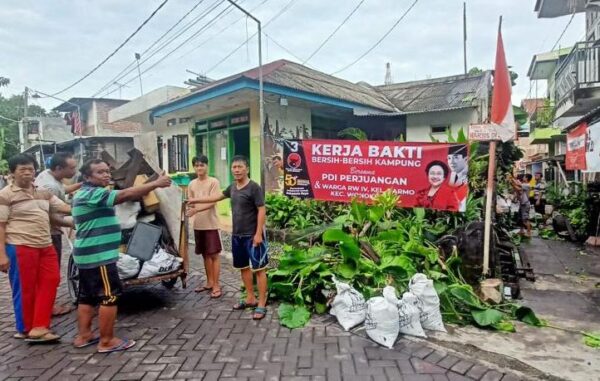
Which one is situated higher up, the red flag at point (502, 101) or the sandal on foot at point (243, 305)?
the red flag at point (502, 101)

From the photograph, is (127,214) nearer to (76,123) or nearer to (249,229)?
(249,229)

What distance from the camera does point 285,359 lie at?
10.7 ft

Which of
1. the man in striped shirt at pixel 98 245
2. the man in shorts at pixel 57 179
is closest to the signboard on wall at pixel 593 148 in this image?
the man in striped shirt at pixel 98 245

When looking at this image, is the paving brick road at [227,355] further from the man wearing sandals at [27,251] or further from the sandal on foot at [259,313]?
the man wearing sandals at [27,251]

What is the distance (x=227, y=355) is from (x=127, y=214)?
2.15 metres

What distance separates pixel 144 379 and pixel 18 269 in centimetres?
171

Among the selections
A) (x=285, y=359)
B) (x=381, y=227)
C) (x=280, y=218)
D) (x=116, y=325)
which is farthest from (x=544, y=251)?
(x=116, y=325)

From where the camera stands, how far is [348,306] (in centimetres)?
388

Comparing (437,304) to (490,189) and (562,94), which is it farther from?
(562,94)

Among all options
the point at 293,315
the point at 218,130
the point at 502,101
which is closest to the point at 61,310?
the point at 293,315

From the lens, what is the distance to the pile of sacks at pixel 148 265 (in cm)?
413

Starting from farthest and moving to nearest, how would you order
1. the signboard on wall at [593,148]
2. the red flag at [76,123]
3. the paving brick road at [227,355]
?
the red flag at [76,123], the signboard on wall at [593,148], the paving brick road at [227,355]

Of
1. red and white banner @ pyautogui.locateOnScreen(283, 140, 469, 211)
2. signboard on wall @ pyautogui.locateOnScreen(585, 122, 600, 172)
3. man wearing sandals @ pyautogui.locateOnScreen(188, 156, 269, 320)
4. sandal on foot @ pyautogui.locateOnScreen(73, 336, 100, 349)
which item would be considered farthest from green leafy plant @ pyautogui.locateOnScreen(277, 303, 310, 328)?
signboard on wall @ pyautogui.locateOnScreen(585, 122, 600, 172)

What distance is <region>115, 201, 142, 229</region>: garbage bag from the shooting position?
4.51m
